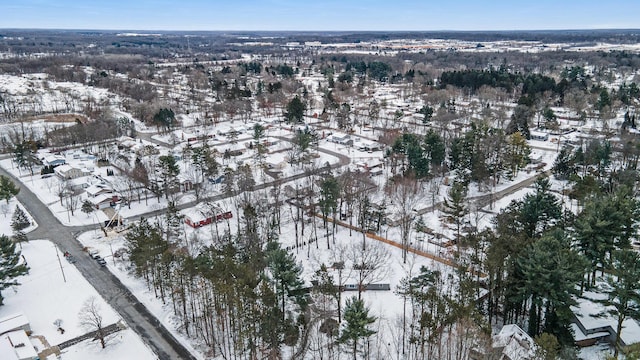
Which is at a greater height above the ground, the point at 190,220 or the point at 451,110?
the point at 451,110

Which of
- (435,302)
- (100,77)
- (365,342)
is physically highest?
(100,77)

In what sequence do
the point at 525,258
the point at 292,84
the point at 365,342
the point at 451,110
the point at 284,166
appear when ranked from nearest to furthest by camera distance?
the point at 525,258 → the point at 365,342 → the point at 284,166 → the point at 451,110 → the point at 292,84

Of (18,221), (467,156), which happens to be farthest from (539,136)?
(18,221)

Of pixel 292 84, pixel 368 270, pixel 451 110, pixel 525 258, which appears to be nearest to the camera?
pixel 525 258

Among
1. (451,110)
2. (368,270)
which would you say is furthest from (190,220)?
(451,110)

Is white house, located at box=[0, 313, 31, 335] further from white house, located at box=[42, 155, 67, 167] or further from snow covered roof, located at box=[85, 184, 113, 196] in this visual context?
white house, located at box=[42, 155, 67, 167]

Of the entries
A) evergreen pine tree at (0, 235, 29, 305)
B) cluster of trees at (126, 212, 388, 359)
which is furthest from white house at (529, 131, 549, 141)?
evergreen pine tree at (0, 235, 29, 305)

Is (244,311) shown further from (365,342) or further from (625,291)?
(625,291)

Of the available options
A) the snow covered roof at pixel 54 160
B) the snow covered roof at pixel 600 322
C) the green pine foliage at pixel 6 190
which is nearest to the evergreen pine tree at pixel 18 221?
the green pine foliage at pixel 6 190
